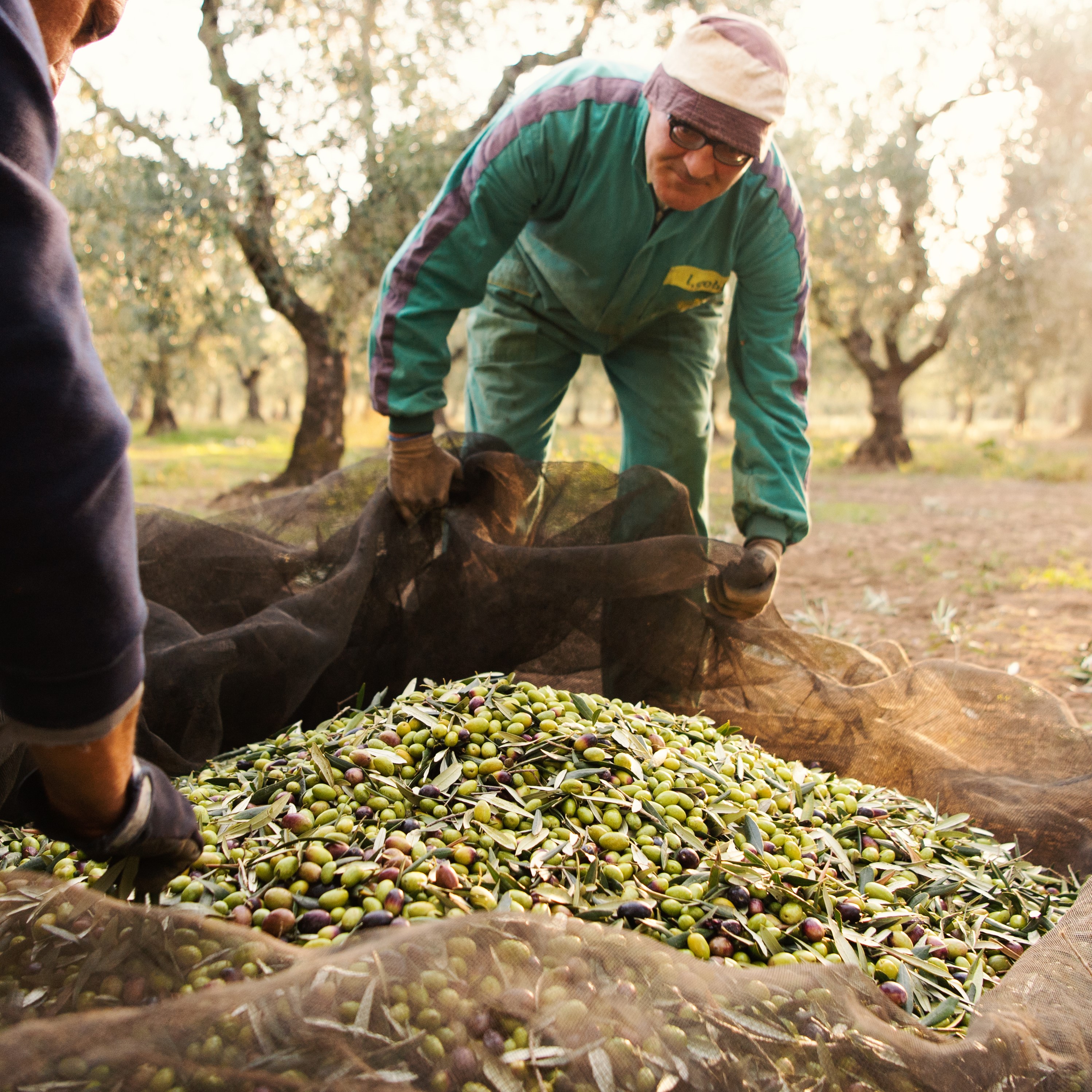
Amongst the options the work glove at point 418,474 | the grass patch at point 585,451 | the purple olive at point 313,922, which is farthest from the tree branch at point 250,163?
the purple olive at point 313,922

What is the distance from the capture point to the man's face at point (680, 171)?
2.61 m

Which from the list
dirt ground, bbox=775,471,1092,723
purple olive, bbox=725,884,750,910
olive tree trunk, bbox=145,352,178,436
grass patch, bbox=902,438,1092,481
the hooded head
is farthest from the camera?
olive tree trunk, bbox=145,352,178,436

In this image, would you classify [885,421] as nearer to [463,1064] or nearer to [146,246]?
[146,246]

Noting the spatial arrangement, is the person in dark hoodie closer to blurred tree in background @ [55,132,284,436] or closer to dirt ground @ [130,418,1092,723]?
dirt ground @ [130,418,1092,723]

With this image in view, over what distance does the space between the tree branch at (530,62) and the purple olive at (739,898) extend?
31.8ft

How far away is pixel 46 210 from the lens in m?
0.94

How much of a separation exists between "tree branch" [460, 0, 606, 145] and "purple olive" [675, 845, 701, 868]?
9577mm

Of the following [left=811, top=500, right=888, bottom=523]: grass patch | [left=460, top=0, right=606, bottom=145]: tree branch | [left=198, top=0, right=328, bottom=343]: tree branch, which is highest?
[left=460, top=0, right=606, bottom=145]: tree branch

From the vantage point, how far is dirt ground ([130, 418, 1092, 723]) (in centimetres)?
509

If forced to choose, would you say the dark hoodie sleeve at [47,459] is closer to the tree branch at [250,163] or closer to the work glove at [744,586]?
the work glove at [744,586]

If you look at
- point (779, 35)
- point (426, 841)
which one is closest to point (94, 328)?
point (779, 35)

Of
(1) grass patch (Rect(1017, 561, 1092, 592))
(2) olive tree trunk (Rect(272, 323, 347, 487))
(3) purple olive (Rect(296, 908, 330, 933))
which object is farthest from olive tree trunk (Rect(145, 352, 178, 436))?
(3) purple olive (Rect(296, 908, 330, 933))

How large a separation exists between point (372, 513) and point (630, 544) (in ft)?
2.86

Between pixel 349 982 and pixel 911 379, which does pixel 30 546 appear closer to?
pixel 349 982
